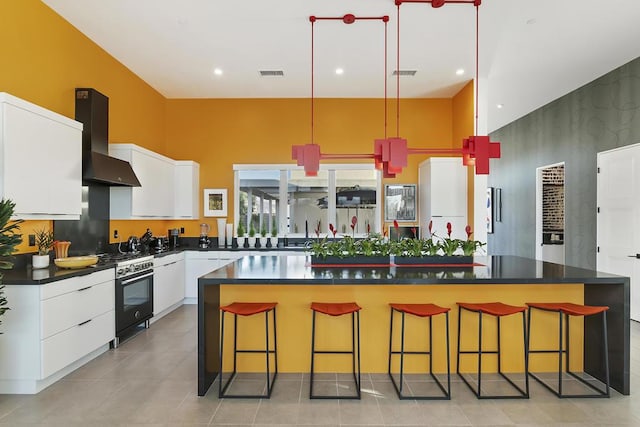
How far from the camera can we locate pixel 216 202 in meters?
6.44

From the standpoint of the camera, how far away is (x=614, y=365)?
2984 mm

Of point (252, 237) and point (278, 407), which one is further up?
point (252, 237)

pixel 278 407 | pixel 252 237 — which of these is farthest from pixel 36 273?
pixel 252 237

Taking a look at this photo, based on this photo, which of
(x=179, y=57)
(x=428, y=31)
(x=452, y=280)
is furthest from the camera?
(x=179, y=57)

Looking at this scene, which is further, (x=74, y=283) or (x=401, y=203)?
(x=401, y=203)

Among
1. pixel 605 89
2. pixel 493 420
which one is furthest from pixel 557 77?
pixel 493 420

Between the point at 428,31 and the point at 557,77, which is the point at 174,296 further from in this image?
the point at 557,77

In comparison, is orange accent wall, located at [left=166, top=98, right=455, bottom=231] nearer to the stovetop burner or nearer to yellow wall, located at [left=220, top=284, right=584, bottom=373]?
the stovetop burner

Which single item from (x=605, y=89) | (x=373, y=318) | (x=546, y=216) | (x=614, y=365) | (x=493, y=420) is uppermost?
(x=605, y=89)

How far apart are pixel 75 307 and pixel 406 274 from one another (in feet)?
9.31

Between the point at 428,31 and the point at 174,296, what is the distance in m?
4.79

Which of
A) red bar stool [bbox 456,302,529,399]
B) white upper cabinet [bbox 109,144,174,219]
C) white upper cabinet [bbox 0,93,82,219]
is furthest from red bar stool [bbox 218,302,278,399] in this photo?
white upper cabinet [bbox 109,144,174,219]

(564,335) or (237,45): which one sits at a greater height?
(237,45)

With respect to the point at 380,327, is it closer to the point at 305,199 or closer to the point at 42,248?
the point at 42,248
